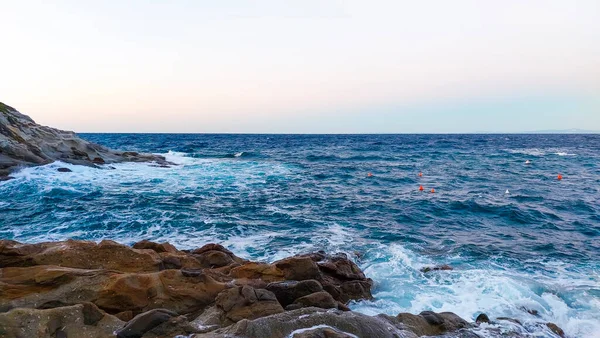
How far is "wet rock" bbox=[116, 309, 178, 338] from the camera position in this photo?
5.41m

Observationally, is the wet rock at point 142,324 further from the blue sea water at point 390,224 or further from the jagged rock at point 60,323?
the blue sea water at point 390,224

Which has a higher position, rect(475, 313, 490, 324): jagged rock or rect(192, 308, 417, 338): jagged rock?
rect(192, 308, 417, 338): jagged rock

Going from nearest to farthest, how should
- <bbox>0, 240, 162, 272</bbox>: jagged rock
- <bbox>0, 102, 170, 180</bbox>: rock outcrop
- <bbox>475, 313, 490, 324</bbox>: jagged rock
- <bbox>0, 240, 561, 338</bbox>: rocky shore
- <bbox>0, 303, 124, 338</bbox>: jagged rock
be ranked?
1. <bbox>0, 303, 124, 338</bbox>: jagged rock
2. <bbox>0, 240, 561, 338</bbox>: rocky shore
3. <bbox>475, 313, 490, 324</bbox>: jagged rock
4. <bbox>0, 240, 162, 272</bbox>: jagged rock
5. <bbox>0, 102, 170, 180</bbox>: rock outcrop

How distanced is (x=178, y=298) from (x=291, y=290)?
205cm

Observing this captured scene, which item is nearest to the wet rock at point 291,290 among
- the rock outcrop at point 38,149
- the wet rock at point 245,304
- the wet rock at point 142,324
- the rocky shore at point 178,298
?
the rocky shore at point 178,298

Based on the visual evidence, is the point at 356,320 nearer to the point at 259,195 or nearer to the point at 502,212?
the point at 502,212

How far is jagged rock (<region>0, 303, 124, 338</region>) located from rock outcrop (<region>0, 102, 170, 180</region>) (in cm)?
2267

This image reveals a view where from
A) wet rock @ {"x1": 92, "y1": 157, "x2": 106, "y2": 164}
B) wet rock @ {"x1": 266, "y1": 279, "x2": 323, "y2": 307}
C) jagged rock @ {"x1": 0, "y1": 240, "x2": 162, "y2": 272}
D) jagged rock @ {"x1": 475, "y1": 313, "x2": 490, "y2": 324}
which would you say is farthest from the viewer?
wet rock @ {"x1": 92, "y1": 157, "x2": 106, "y2": 164}

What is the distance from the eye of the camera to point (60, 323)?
5441mm

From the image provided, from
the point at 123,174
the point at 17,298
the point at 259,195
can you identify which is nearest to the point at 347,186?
the point at 259,195

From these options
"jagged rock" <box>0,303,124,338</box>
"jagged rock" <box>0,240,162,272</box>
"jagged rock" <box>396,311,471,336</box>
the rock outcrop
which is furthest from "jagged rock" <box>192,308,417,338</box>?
the rock outcrop

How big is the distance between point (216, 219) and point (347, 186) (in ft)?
39.8

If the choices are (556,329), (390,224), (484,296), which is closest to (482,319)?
(556,329)

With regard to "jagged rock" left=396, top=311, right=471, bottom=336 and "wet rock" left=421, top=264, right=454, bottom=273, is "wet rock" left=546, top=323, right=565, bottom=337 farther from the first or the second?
"wet rock" left=421, top=264, right=454, bottom=273
